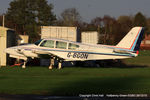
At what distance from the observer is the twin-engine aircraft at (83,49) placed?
22.5 m

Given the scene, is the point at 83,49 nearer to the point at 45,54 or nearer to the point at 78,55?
the point at 78,55

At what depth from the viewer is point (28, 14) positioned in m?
88.1

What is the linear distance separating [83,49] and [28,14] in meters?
67.2

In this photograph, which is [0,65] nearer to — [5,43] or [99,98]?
[5,43]

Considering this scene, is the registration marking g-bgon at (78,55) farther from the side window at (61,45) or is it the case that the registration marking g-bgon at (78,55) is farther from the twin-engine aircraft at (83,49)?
the side window at (61,45)

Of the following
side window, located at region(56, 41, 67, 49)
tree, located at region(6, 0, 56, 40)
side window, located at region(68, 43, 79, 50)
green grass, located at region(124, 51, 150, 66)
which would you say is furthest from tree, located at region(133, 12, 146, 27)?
side window, located at region(56, 41, 67, 49)

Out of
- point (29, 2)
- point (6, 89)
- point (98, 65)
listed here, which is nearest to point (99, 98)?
point (6, 89)

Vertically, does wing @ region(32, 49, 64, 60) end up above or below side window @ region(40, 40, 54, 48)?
below

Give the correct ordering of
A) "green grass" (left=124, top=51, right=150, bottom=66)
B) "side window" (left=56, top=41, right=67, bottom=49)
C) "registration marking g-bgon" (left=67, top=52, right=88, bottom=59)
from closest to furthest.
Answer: "registration marking g-bgon" (left=67, top=52, right=88, bottom=59), "side window" (left=56, top=41, right=67, bottom=49), "green grass" (left=124, top=51, right=150, bottom=66)

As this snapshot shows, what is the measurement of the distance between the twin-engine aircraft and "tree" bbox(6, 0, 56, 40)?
Result: 192ft

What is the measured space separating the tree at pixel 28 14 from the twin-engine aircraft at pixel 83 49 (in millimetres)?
58404

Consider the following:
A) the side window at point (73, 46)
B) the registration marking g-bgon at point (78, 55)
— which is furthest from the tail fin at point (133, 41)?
the side window at point (73, 46)

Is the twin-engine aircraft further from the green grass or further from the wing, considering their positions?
the green grass

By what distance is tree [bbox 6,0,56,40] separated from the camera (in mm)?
85312
